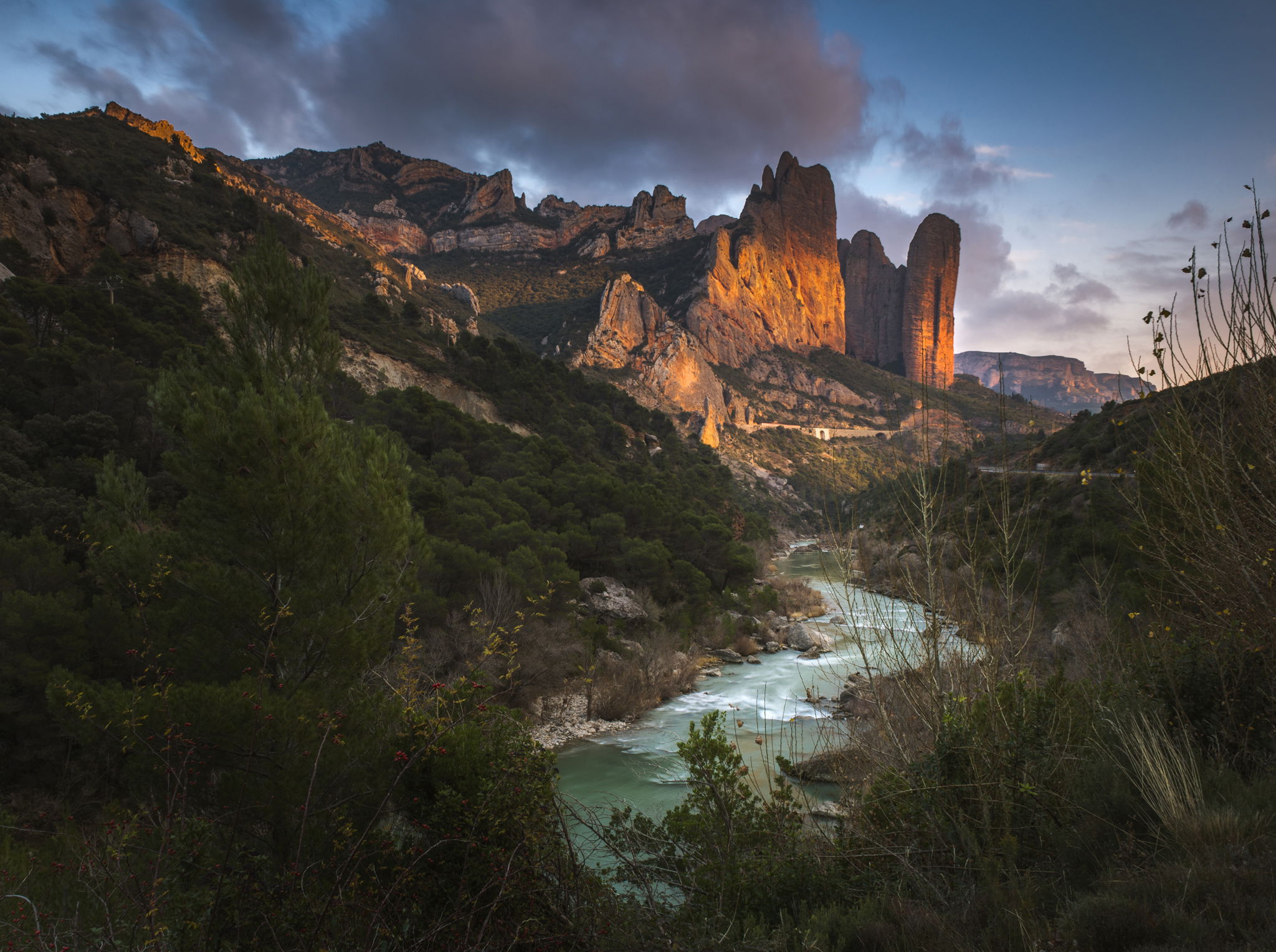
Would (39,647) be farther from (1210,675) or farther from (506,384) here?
(506,384)

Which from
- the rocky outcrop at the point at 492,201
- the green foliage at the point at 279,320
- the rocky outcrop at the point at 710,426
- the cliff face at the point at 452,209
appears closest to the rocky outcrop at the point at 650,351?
the rocky outcrop at the point at 710,426

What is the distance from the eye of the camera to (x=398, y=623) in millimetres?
13852

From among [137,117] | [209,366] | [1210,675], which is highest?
[137,117]

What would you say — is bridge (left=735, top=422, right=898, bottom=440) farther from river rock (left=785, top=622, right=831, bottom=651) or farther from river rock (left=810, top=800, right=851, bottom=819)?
river rock (left=810, top=800, right=851, bottom=819)

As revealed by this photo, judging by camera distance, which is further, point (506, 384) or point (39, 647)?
point (506, 384)

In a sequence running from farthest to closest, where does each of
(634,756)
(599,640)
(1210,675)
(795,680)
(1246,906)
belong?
(795,680)
(599,640)
(634,756)
(1210,675)
(1246,906)

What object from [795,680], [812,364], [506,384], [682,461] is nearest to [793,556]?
[682,461]

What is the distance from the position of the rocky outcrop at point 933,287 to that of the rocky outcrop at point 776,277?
17.6m

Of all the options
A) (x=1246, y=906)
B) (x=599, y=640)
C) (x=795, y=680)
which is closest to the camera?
(x=1246, y=906)

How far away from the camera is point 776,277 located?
14538 cm

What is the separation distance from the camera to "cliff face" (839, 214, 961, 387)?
6201 inches

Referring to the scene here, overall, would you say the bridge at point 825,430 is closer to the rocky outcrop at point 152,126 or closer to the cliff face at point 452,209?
the cliff face at point 452,209

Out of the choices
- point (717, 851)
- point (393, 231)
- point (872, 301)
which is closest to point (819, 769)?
point (717, 851)

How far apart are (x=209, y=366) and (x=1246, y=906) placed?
1162cm
